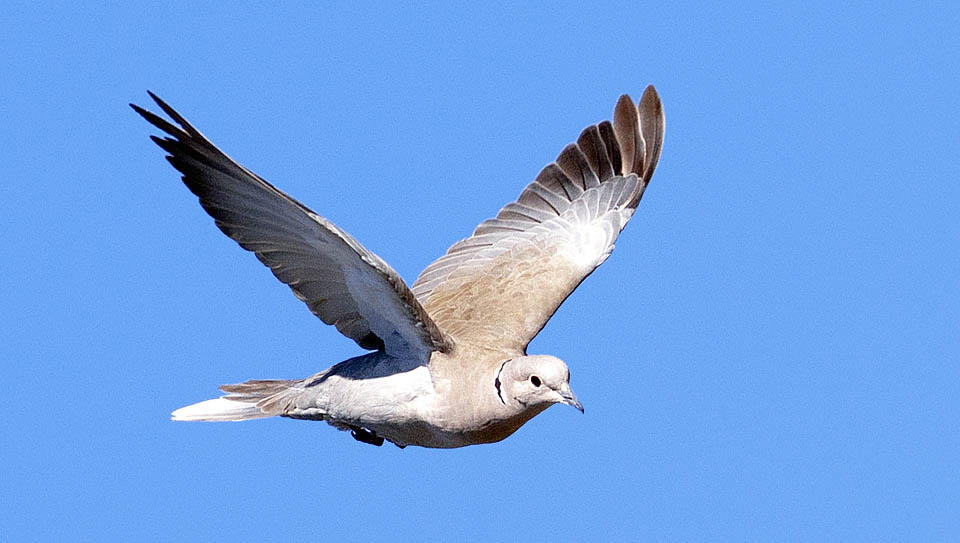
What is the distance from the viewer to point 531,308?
921 cm

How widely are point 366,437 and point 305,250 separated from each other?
1.68m

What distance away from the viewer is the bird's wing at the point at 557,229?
9.47 m

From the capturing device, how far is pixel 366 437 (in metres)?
8.75

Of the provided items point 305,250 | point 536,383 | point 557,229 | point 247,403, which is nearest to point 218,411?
point 247,403

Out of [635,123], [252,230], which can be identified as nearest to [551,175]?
[635,123]

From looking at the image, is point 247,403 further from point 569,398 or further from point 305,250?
point 569,398

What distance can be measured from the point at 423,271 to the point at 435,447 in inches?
78.2

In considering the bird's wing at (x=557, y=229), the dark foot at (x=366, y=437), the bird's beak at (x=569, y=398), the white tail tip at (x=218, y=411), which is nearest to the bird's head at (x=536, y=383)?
the bird's beak at (x=569, y=398)

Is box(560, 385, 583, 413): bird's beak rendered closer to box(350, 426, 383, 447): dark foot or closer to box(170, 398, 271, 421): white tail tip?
box(350, 426, 383, 447): dark foot

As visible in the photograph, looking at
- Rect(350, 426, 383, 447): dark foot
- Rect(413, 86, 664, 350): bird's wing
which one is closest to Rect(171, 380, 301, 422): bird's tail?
Rect(350, 426, 383, 447): dark foot

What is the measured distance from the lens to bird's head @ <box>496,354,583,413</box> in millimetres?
7629

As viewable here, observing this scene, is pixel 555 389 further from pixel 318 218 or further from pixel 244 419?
pixel 244 419

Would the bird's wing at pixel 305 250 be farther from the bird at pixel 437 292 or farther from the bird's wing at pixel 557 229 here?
the bird's wing at pixel 557 229

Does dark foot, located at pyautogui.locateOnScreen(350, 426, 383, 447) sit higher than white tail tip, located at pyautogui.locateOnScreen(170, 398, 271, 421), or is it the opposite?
dark foot, located at pyautogui.locateOnScreen(350, 426, 383, 447)
